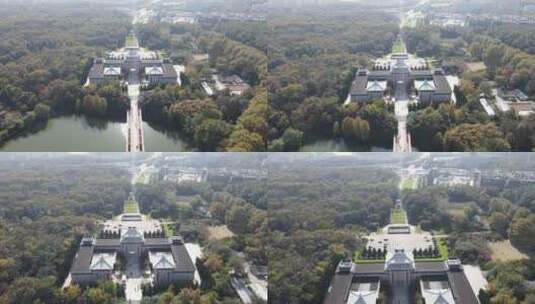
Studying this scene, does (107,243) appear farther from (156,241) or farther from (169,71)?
(169,71)

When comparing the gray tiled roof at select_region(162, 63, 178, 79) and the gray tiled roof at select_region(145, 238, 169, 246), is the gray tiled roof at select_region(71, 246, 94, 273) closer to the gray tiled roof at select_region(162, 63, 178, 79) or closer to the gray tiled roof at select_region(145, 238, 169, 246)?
the gray tiled roof at select_region(145, 238, 169, 246)

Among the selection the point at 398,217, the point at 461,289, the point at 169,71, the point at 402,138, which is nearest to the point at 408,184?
the point at 398,217

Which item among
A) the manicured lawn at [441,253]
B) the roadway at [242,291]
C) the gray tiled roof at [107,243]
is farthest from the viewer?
the gray tiled roof at [107,243]

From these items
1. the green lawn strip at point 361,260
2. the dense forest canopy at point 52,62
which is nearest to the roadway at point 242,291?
the green lawn strip at point 361,260

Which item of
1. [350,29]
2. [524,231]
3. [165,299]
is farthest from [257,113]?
[524,231]

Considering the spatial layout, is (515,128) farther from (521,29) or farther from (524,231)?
(521,29)

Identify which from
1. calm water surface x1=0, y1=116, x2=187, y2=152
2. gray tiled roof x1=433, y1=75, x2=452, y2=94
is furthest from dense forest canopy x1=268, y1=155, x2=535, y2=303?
calm water surface x1=0, y1=116, x2=187, y2=152

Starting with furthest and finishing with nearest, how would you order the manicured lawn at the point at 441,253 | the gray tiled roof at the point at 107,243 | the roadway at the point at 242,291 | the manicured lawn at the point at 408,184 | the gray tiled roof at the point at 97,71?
the gray tiled roof at the point at 97,71, the manicured lawn at the point at 408,184, the gray tiled roof at the point at 107,243, the manicured lawn at the point at 441,253, the roadway at the point at 242,291

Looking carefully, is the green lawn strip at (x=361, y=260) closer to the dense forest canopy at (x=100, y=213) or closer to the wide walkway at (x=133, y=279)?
the dense forest canopy at (x=100, y=213)
